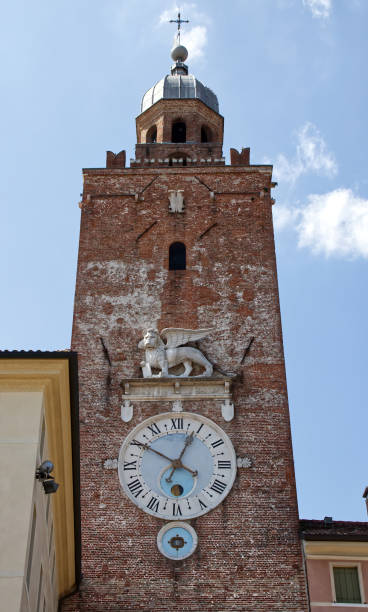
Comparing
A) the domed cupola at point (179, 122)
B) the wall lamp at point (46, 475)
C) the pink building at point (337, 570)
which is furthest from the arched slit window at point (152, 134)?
the wall lamp at point (46, 475)

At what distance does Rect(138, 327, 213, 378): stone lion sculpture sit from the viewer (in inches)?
820

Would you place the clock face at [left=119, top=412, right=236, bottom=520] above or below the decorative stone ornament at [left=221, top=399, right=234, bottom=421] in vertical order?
below

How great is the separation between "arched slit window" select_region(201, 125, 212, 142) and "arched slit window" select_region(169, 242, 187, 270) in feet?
20.5

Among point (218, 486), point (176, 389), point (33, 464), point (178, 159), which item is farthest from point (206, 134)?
point (33, 464)

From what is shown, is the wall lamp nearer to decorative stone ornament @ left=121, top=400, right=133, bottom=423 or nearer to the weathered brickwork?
the weathered brickwork

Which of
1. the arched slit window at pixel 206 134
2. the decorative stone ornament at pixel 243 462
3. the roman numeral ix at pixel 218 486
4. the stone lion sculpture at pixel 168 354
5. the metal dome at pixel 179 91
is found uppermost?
the metal dome at pixel 179 91

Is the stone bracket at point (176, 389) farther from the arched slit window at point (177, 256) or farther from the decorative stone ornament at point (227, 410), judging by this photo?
the arched slit window at point (177, 256)

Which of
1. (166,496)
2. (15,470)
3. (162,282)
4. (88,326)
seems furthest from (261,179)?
(15,470)

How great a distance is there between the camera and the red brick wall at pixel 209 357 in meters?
17.9

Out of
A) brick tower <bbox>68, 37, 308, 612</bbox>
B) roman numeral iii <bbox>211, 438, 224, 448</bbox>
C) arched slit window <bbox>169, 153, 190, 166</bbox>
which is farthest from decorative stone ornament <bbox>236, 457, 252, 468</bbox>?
arched slit window <bbox>169, 153, 190, 166</bbox>

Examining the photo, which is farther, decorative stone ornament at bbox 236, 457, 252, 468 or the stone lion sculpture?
the stone lion sculpture

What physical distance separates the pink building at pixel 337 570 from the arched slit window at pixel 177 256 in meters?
7.62

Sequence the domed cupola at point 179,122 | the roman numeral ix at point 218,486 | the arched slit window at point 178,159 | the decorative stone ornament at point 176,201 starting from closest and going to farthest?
1. the roman numeral ix at point 218,486
2. the decorative stone ornament at point 176,201
3. the arched slit window at point 178,159
4. the domed cupola at point 179,122

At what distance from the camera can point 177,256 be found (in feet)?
76.2
